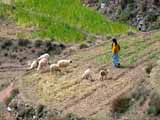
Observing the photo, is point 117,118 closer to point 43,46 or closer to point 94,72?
point 94,72

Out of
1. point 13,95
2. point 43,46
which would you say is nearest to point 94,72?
point 13,95

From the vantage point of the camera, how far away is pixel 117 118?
26219 mm

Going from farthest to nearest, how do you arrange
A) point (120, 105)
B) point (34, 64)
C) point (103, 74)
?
point (34, 64) → point (103, 74) → point (120, 105)

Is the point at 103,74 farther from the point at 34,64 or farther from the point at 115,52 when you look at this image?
the point at 34,64

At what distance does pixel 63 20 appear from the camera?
42750 mm

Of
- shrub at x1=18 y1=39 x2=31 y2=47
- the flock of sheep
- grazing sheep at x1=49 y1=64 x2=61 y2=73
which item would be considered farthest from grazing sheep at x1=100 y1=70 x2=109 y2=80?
shrub at x1=18 y1=39 x2=31 y2=47

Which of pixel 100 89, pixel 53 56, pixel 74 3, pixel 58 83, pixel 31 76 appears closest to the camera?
pixel 100 89

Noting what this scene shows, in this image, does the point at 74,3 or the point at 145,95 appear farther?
the point at 74,3

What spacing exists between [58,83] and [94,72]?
178cm

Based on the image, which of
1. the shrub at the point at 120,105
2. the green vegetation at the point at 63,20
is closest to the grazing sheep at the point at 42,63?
the green vegetation at the point at 63,20

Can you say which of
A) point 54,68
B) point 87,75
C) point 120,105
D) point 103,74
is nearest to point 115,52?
point 103,74

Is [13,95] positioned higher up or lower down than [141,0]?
lower down

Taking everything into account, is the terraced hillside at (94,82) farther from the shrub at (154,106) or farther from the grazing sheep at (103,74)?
the shrub at (154,106)

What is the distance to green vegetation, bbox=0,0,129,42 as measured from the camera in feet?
133
